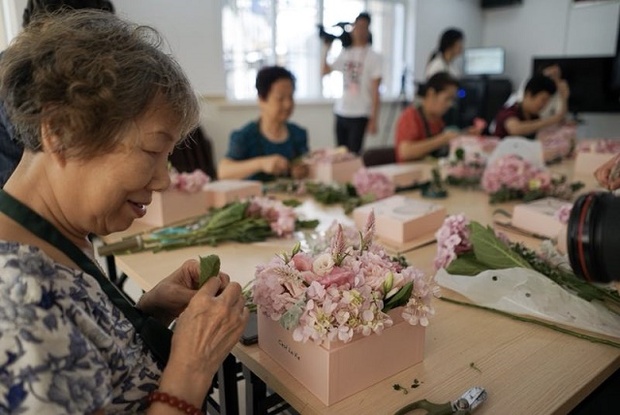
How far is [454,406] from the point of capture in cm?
81

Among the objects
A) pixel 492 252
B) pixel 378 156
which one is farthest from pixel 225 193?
pixel 378 156

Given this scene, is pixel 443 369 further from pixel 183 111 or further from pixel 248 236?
pixel 248 236

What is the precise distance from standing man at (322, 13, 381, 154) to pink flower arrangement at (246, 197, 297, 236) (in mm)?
3054

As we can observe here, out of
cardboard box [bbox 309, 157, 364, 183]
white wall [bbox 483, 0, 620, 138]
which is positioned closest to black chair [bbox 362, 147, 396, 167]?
cardboard box [bbox 309, 157, 364, 183]

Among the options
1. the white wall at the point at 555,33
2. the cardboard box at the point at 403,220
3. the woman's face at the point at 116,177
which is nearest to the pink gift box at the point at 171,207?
the cardboard box at the point at 403,220

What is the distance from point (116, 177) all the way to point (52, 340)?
0.26m

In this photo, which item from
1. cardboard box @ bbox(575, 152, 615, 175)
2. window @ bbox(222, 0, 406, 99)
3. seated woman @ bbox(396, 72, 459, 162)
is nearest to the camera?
cardboard box @ bbox(575, 152, 615, 175)

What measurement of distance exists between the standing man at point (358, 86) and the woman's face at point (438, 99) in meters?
1.45

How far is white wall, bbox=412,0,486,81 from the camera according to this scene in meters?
6.44

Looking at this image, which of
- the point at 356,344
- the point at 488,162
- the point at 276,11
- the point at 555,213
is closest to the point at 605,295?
the point at 555,213

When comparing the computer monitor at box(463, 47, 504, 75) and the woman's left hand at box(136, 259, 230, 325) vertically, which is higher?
the computer monitor at box(463, 47, 504, 75)

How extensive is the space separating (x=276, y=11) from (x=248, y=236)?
13.8 feet

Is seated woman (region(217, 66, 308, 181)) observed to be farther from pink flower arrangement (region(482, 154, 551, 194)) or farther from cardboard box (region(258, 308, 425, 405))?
cardboard box (region(258, 308, 425, 405))

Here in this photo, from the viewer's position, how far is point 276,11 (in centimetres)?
520
